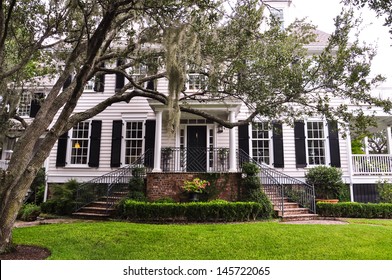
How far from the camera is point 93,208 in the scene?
35.1 feet

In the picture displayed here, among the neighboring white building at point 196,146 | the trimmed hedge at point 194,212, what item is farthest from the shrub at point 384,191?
the trimmed hedge at point 194,212

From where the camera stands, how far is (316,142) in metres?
13.2

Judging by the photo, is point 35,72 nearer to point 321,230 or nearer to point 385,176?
point 321,230

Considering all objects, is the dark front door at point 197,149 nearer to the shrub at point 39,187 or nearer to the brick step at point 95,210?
the brick step at point 95,210

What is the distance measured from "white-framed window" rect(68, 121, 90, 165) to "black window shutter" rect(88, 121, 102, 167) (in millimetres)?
278

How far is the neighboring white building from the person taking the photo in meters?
12.6

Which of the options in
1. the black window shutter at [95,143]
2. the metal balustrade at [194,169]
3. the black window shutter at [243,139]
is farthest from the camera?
the black window shutter at [95,143]

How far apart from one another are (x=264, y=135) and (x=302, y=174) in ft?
7.48

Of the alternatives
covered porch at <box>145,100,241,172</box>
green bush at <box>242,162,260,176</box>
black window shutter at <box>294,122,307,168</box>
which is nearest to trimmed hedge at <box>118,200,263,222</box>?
green bush at <box>242,162,260,176</box>

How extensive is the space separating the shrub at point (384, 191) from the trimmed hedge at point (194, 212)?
568 centimetres

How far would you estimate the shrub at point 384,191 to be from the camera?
11541mm

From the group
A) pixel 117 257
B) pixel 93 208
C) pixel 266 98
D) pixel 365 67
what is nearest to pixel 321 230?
pixel 266 98

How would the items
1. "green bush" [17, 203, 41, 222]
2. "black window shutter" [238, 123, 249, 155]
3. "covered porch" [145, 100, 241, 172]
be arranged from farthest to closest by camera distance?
1. "black window shutter" [238, 123, 249, 155]
2. "covered porch" [145, 100, 241, 172]
3. "green bush" [17, 203, 41, 222]

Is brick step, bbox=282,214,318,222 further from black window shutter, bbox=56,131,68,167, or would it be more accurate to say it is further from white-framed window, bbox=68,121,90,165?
black window shutter, bbox=56,131,68,167
